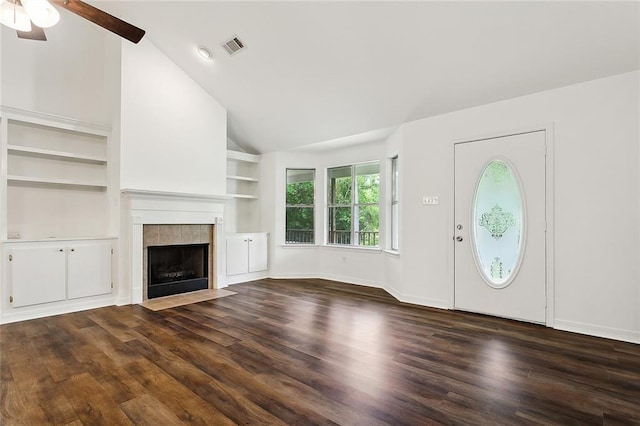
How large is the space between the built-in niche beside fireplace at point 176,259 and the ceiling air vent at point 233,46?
2615 millimetres

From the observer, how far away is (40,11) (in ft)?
7.93

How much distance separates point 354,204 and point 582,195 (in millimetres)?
3379

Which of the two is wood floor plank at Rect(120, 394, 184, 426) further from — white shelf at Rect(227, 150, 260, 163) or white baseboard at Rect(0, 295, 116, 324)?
white shelf at Rect(227, 150, 260, 163)

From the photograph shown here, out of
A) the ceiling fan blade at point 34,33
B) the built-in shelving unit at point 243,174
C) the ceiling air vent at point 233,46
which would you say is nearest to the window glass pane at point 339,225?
the built-in shelving unit at point 243,174

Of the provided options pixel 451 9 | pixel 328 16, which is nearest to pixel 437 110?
pixel 451 9

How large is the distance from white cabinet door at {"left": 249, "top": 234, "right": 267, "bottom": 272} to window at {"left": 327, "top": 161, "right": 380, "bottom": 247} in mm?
1275

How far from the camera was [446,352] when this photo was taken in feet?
8.93

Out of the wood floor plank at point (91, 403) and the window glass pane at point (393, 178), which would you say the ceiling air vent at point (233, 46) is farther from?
the wood floor plank at point (91, 403)

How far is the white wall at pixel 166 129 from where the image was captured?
4.40 m

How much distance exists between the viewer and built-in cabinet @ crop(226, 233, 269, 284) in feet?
18.4

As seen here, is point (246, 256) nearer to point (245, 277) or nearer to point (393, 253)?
point (245, 277)

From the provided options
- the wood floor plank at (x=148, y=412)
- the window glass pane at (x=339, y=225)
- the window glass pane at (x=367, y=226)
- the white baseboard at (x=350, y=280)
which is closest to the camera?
the wood floor plank at (x=148, y=412)

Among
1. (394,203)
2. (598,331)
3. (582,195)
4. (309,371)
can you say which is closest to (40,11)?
(309,371)

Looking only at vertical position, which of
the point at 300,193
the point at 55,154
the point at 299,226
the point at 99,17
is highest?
the point at 99,17
